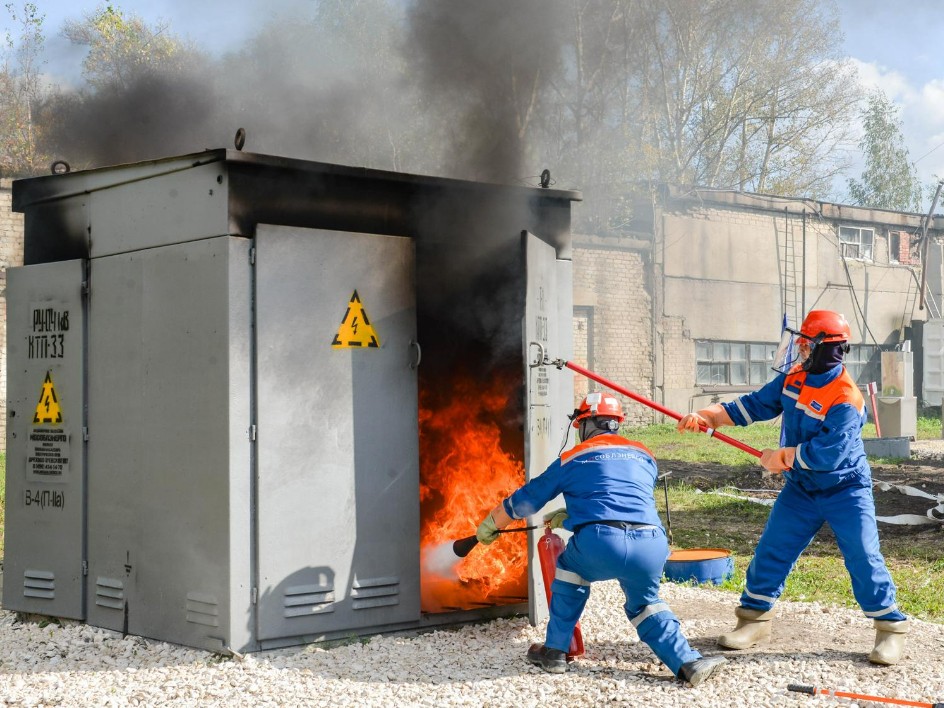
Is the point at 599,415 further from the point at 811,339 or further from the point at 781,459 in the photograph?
the point at 811,339

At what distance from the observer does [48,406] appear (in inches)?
243

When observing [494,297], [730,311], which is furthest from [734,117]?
[494,297]

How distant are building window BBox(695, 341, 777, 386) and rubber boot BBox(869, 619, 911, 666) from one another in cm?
1714

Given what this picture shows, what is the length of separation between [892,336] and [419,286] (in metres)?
22.4

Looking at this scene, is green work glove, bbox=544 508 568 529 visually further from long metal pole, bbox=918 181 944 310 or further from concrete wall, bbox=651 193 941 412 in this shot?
long metal pole, bbox=918 181 944 310

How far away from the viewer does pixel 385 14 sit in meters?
17.2

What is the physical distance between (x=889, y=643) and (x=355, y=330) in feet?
11.2

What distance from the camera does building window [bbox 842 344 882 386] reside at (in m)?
25.1

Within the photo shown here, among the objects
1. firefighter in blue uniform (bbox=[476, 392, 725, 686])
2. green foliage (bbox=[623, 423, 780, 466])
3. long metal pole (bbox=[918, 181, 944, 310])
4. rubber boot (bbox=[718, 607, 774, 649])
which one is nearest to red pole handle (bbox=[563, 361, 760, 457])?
firefighter in blue uniform (bbox=[476, 392, 725, 686])

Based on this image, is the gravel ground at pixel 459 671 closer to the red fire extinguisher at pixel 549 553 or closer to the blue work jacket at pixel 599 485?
the red fire extinguisher at pixel 549 553

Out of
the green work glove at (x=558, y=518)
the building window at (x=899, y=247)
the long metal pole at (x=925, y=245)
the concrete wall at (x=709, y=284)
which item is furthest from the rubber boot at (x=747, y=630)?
the building window at (x=899, y=247)

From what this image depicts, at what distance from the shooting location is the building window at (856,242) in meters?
25.0

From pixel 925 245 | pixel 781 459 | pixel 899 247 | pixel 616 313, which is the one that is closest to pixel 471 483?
pixel 781 459

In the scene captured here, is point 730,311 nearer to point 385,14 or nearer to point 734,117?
point 734,117
